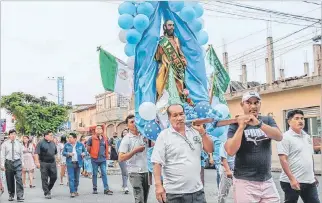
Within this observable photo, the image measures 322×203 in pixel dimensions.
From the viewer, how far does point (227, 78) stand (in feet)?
25.4

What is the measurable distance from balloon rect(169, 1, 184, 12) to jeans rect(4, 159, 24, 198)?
6.11m

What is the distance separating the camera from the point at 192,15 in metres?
7.02

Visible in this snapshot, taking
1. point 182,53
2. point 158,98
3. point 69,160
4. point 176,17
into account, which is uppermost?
point 176,17

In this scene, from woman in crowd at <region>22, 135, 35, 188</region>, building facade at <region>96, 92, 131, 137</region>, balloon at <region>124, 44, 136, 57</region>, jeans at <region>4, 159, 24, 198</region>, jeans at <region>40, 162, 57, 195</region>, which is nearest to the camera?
balloon at <region>124, 44, 136, 57</region>

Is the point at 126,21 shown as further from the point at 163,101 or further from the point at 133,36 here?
the point at 163,101

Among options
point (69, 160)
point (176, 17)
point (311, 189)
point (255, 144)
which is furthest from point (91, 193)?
point (255, 144)

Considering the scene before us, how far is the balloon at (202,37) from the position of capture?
24.3 feet

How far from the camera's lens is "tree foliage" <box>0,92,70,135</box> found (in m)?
42.3

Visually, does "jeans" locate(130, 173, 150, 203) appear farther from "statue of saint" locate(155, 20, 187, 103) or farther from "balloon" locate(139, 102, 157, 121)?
"statue of saint" locate(155, 20, 187, 103)

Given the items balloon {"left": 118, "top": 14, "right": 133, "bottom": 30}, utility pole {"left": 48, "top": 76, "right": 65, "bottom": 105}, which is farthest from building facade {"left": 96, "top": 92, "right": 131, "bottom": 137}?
balloon {"left": 118, "top": 14, "right": 133, "bottom": 30}

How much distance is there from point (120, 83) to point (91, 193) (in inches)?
229

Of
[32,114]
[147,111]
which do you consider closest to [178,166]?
[147,111]

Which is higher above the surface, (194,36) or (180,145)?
(194,36)

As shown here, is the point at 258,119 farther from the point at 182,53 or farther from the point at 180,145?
the point at 182,53
